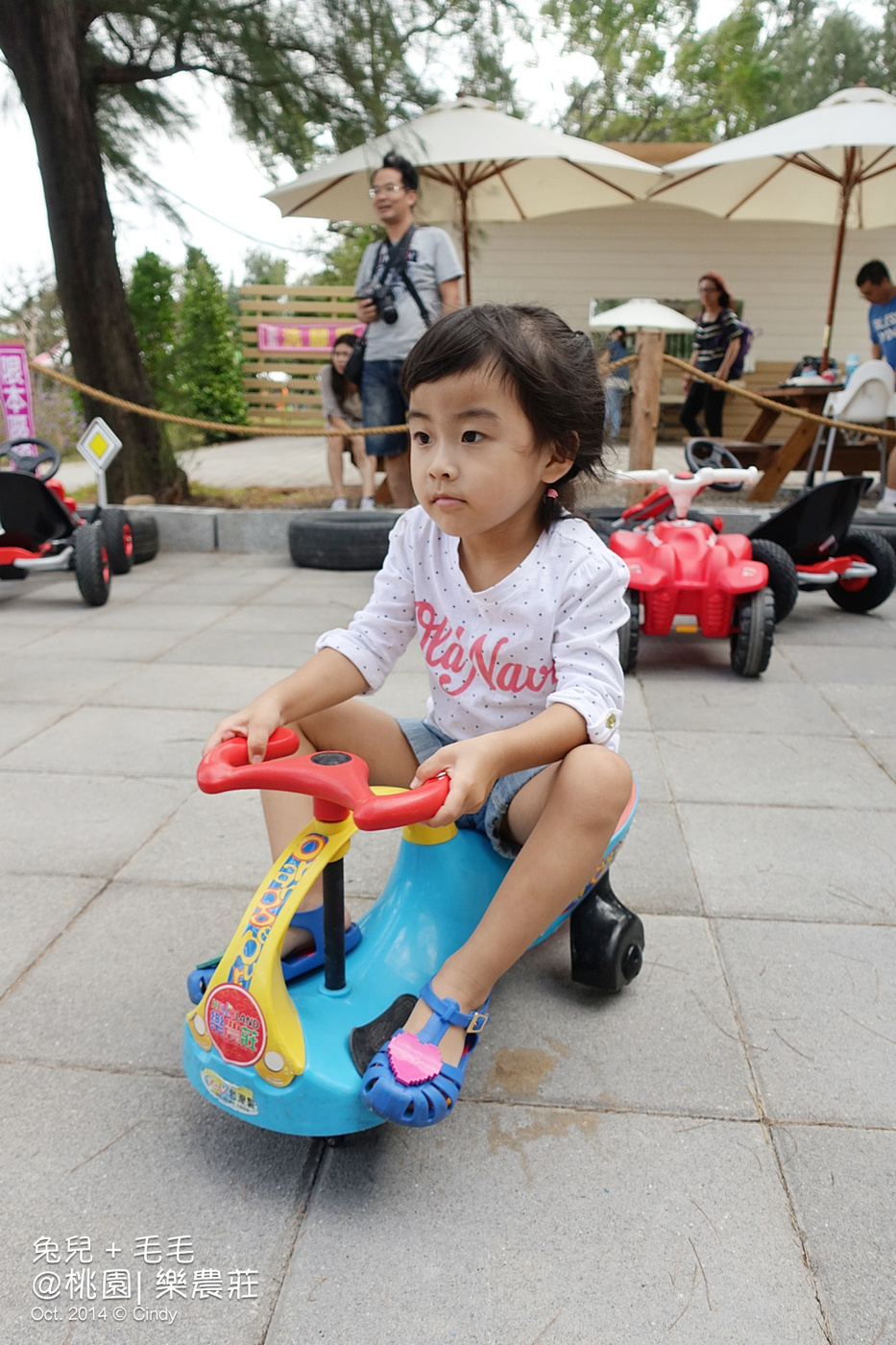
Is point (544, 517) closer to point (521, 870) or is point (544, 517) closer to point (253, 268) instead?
point (521, 870)

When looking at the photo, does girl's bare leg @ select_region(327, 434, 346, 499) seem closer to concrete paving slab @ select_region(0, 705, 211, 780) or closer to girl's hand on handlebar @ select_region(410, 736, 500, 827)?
concrete paving slab @ select_region(0, 705, 211, 780)

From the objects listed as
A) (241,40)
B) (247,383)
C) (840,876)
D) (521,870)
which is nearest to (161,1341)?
(521,870)

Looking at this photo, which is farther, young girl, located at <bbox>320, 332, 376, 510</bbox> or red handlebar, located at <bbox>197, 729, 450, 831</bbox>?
young girl, located at <bbox>320, 332, 376, 510</bbox>

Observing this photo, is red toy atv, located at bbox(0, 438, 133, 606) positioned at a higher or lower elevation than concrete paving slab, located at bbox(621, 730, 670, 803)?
higher

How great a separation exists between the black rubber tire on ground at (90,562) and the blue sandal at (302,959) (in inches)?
131

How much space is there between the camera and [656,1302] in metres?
1.07

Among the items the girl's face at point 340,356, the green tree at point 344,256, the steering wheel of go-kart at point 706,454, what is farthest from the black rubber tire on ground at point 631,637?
the green tree at point 344,256

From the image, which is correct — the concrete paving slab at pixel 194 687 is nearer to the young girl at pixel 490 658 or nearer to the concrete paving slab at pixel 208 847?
the concrete paving slab at pixel 208 847

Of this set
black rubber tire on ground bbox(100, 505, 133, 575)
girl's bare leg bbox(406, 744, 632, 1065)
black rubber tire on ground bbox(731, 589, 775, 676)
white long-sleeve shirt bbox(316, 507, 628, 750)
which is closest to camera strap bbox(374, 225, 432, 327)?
black rubber tire on ground bbox(100, 505, 133, 575)

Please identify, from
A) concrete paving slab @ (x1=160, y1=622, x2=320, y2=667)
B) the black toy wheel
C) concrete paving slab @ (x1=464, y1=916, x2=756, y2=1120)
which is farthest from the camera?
concrete paving slab @ (x1=160, y1=622, x2=320, y2=667)

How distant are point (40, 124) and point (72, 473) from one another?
4113 millimetres

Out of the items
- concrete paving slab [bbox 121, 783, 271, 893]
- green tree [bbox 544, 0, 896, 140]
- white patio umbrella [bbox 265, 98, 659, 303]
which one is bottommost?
concrete paving slab [bbox 121, 783, 271, 893]

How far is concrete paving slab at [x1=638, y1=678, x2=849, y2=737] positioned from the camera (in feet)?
9.86

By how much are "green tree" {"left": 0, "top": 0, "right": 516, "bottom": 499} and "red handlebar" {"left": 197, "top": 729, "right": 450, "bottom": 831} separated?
5.48 metres
